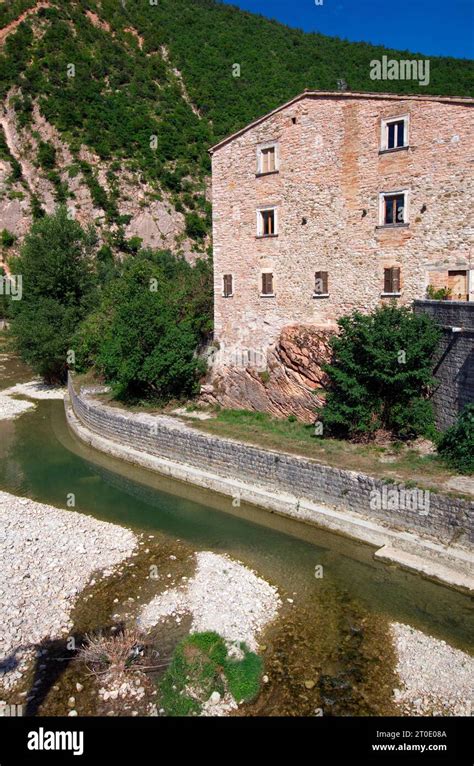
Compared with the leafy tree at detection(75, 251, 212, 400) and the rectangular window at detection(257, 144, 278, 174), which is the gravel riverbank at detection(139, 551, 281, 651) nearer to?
the leafy tree at detection(75, 251, 212, 400)

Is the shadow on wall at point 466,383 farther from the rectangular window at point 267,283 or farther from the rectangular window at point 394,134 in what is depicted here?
the rectangular window at point 267,283

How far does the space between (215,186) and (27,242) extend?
18.2 metres

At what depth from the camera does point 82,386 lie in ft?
98.2

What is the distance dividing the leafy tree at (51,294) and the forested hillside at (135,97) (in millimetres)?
20783

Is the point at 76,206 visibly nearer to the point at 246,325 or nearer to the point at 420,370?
the point at 246,325

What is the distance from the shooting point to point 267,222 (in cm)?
2294

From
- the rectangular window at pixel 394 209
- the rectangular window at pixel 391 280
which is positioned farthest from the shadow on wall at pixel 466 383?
the rectangular window at pixel 394 209

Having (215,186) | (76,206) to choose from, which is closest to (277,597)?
(215,186)

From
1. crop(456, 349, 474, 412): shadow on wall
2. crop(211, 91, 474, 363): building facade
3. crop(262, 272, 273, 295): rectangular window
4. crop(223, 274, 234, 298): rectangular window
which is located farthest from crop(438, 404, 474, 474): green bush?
crop(223, 274, 234, 298): rectangular window

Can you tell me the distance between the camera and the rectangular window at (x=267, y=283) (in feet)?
75.4

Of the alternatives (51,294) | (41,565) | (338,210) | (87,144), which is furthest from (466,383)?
(87,144)

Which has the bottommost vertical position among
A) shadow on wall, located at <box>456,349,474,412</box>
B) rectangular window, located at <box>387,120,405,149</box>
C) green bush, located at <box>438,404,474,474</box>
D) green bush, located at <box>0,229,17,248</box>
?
green bush, located at <box>438,404,474,474</box>

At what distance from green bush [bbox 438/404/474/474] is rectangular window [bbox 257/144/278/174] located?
13110 millimetres

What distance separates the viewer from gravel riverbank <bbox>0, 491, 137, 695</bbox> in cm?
1120
